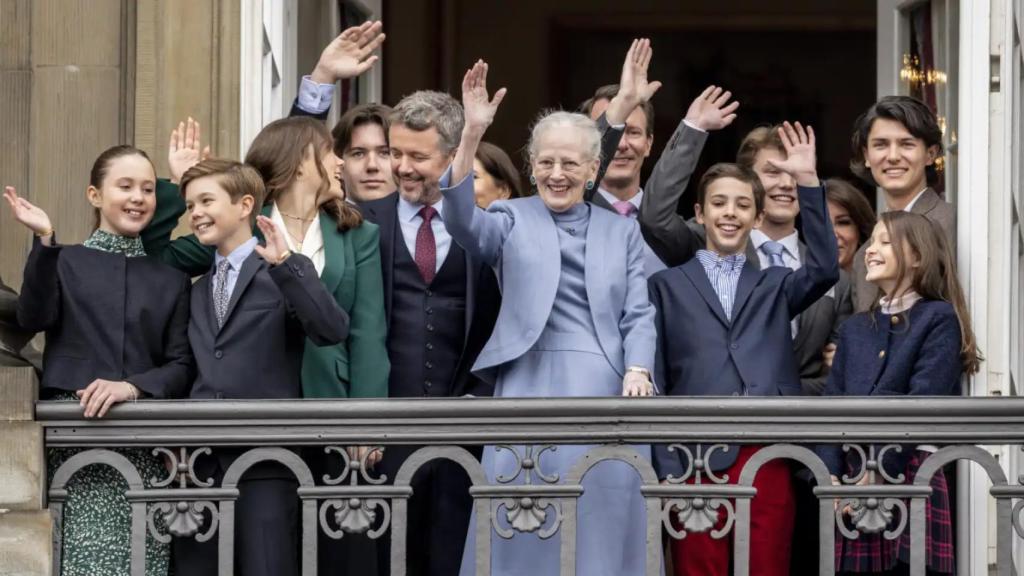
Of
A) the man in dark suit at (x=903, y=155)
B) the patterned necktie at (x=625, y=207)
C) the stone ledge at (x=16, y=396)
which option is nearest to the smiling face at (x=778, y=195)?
the man in dark suit at (x=903, y=155)

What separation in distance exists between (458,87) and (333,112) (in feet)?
15.3

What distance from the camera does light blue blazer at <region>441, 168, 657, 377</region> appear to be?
22.4ft

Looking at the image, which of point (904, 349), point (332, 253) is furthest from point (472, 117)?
point (904, 349)

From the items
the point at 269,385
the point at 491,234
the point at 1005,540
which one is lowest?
the point at 1005,540

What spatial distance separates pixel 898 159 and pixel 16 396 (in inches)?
121

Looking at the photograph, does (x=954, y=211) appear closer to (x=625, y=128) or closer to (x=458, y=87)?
(x=625, y=128)

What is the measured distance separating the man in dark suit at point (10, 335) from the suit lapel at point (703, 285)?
7.01 ft

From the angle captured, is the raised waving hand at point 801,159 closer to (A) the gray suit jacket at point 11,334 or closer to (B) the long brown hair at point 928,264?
(B) the long brown hair at point 928,264

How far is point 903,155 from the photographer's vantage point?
7547mm

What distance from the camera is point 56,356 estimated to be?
6.81 meters

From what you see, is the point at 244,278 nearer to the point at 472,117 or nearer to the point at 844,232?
the point at 472,117

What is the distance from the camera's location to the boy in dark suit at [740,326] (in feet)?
23.0

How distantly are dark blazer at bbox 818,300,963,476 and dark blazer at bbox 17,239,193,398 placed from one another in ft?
6.92

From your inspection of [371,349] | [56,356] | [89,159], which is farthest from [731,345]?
[89,159]
